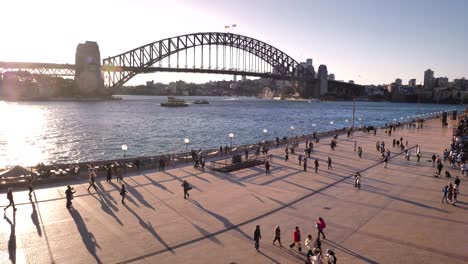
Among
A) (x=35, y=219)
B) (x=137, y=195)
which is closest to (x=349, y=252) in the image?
(x=137, y=195)

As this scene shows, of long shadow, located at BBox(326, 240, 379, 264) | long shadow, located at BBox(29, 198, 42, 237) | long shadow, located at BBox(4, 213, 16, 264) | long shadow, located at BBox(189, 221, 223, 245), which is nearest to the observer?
long shadow, located at BBox(4, 213, 16, 264)

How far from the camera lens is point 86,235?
36.2 feet

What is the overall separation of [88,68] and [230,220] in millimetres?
126057

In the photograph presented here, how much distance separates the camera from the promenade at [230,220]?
10.1 metres

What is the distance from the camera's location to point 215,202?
14.6m

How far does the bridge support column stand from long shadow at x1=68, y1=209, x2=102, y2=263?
406 ft

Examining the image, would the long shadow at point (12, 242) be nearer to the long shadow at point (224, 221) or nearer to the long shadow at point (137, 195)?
the long shadow at point (137, 195)

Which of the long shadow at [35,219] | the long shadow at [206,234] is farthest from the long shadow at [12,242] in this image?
the long shadow at [206,234]

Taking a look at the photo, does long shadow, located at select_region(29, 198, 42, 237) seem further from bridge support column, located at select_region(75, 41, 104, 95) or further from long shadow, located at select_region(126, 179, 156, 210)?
bridge support column, located at select_region(75, 41, 104, 95)

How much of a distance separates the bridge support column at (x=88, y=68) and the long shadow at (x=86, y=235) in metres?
124

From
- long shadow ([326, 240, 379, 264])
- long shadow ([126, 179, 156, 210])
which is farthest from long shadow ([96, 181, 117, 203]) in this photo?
long shadow ([326, 240, 379, 264])

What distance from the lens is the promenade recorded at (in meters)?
10.1

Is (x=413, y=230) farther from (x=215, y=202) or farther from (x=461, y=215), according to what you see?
(x=215, y=202)

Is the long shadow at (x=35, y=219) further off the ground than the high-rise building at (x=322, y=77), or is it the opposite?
the high-rise building at (x=322, y=77)
